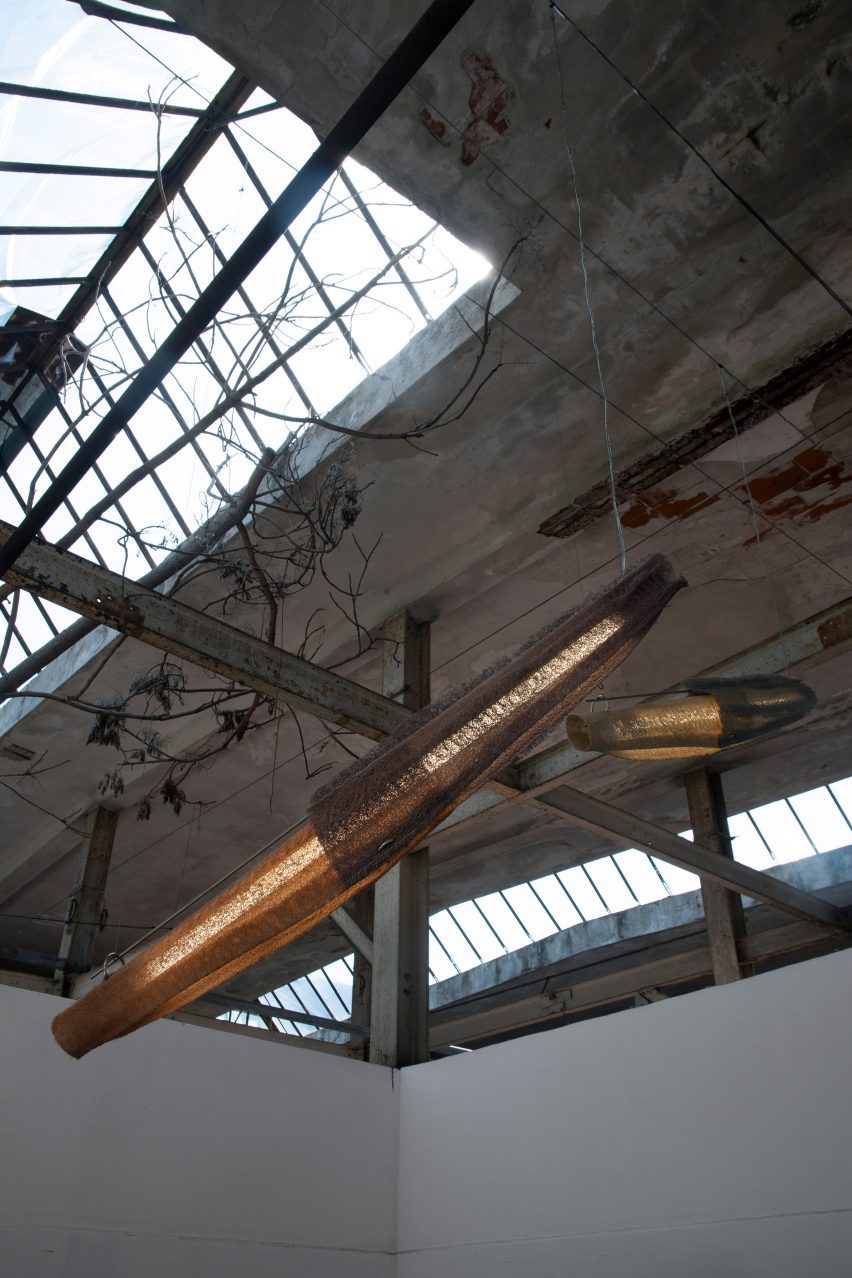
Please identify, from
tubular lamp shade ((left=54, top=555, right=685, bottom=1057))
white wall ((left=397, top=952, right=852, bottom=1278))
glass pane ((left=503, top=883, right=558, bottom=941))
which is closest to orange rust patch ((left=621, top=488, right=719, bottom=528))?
white wall ((left=397, top=952, right=852, bottom=1278))

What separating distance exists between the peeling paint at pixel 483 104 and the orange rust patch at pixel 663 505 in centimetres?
311

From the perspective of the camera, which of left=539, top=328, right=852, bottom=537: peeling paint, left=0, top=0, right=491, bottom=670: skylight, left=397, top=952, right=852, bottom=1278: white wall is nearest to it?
left=397, top=952, right=852, bottom=1278: white wall

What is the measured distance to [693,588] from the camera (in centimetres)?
940

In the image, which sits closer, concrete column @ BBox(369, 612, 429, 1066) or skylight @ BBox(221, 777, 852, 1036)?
concrete column @ BBox(369, 612, 429, 1066)

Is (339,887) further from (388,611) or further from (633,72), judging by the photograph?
(388,611)

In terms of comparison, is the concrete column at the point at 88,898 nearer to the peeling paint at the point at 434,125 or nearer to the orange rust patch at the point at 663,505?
the orange rust patch at the point at 663,505

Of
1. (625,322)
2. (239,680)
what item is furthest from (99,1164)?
(625,322)

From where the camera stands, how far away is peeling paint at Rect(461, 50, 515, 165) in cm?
543

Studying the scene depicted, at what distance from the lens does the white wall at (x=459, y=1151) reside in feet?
17.8

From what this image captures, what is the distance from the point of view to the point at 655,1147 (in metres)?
5.95

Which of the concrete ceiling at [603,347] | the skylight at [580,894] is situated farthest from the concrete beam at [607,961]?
the concrete ceiling at [603,347]

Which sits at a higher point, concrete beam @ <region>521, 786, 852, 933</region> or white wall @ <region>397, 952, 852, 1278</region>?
concrete beam @ <region>521, 786, 852, 933</region>

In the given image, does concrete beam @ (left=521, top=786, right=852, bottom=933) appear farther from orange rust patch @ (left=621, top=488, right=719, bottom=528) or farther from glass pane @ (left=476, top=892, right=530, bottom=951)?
glass pane @ (left=476, top=892, right=530, bottom=951)

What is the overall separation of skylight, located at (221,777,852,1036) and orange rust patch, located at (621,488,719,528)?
6.72 metres
